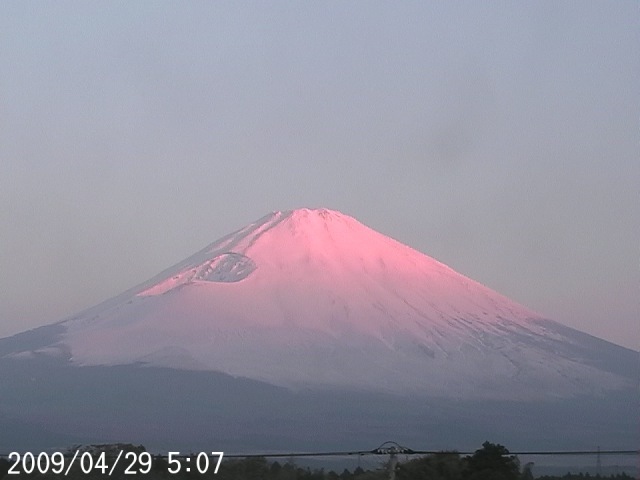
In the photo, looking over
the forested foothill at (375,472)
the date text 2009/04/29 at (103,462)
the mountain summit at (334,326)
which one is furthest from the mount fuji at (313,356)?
the date text 2009/04/29 at (103,462)

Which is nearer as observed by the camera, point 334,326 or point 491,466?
point 491,466

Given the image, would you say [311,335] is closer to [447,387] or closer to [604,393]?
[447,387]

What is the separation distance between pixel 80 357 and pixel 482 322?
111 feet

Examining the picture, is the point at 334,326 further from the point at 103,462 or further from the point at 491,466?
the point at 103,462

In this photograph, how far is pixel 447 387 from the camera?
11969 centimetres

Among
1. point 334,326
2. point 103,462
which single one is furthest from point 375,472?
A: point 334,326

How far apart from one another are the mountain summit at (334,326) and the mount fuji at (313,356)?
0.16 metres

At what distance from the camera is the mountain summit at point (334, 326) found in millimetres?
120312

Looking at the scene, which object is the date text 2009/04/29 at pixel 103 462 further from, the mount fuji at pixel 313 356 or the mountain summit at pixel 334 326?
the mountain summit at pixel 334 326

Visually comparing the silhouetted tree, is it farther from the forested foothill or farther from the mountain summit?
the mountain summit

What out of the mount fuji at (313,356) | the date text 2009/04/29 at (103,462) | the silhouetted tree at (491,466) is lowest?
the date text 2009/04/29 at (103,462)

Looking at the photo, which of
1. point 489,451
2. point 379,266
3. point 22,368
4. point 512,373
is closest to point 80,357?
point 22,368

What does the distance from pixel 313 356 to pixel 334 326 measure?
17.6 ft

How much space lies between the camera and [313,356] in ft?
399
